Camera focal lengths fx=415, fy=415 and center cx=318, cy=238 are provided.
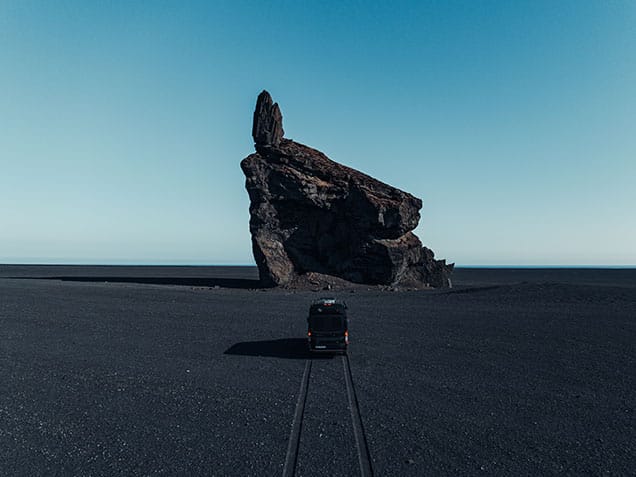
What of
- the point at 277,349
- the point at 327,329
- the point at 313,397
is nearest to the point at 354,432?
the point at 313,397

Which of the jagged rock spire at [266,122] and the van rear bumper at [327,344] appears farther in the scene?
the jagged rock spire at [266,122]

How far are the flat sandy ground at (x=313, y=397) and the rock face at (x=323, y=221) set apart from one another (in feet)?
84.4

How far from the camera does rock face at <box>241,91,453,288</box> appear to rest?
5453 centimetres

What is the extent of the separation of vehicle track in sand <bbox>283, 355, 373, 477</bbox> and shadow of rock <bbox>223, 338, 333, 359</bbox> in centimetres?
330

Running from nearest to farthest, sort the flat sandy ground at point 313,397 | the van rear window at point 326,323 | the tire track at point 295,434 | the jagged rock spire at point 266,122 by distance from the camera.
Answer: the tire track at point 295,434 → the flat sandy ground at point 313,397 → the van rear window at point 326,323 → the jagged rock spire at point 266,122

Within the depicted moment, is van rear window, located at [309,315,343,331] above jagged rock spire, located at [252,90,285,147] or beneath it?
beneath

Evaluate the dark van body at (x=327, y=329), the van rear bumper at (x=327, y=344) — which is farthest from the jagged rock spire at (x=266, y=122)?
the van rear bumper at (x=327, y=344)

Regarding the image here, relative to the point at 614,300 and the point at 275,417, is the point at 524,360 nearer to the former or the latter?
the point at 275,417

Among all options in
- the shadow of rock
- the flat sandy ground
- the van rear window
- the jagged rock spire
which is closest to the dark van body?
the van rear window

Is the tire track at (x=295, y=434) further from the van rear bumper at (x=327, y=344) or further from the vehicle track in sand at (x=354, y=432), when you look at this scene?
the van rear bumper at (x=327, y=344)

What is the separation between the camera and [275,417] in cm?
1206

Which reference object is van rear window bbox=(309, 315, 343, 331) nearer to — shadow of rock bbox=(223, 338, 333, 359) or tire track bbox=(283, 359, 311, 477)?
shadow of rock bbox=(223, 338, 333, 359)

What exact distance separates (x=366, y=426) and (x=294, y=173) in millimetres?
46249

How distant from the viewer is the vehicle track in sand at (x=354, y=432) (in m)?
9.32
